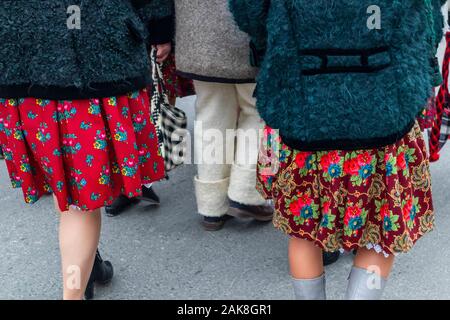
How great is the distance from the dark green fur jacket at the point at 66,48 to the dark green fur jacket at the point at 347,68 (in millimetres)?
403

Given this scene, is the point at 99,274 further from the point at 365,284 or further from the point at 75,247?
the point at 365,284

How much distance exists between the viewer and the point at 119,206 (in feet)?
9.66

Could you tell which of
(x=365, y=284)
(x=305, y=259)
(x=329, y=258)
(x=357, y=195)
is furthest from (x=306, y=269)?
(x=329, y=258)

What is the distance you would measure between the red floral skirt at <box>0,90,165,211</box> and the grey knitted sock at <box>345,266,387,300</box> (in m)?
0.70

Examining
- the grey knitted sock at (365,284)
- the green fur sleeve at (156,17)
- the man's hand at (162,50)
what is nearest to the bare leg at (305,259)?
the grey knitted sock at (365,284)

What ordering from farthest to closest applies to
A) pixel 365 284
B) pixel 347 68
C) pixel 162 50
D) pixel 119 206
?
pixel 119 206
pixel 162 50
pixel 365 284
pixel 347 68

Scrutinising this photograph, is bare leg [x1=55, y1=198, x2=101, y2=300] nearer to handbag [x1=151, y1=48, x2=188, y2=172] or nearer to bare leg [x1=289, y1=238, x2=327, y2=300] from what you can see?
handbag [x1=151, y1=48, x2=188, y2=172]

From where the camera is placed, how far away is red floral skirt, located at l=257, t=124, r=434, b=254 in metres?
1.52

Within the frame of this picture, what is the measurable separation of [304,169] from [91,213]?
28.7 inches

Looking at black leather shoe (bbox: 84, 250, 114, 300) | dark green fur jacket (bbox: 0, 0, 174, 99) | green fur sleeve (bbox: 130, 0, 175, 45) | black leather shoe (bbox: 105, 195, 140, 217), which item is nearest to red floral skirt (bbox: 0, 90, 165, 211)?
dark green fur jacket (bbox: 0, 0, 174, 99)

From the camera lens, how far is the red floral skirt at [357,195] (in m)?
1.52

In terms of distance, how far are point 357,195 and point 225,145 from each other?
116 centimetres

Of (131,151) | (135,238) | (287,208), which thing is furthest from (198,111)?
(287,208)
